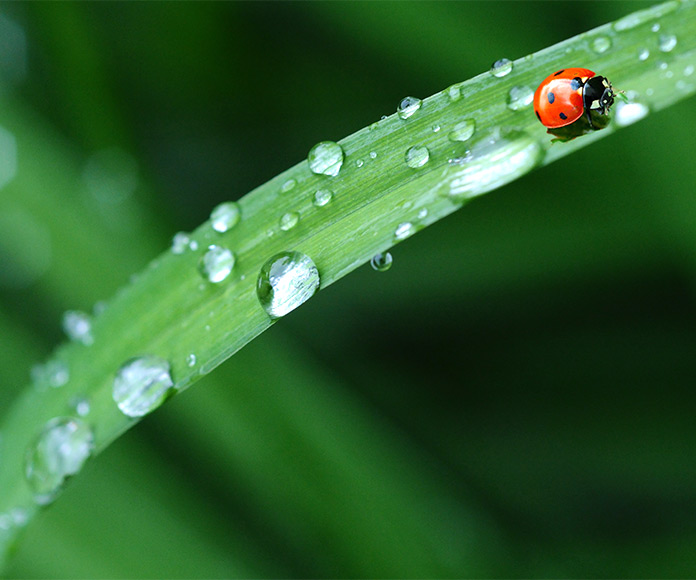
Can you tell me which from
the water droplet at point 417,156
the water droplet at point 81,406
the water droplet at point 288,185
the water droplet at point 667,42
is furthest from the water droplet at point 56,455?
the water droplet at point 667,42

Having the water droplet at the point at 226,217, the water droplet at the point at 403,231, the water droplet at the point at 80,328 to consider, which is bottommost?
the water droplet at the point at 80,328

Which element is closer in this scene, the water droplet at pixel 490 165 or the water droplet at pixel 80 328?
the water droplet at pixel 490 165

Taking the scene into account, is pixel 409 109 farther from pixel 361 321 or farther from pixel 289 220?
pixel 361 321

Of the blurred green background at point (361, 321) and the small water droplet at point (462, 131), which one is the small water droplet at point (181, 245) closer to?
the small water droplet at point (462, 131)

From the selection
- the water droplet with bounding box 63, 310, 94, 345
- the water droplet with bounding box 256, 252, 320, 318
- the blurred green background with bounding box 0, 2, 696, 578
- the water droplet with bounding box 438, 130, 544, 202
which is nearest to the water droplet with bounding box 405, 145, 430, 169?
the water droplet with bounding box 438, 130, 544, 202

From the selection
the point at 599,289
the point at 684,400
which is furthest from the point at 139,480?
the point at 684,400

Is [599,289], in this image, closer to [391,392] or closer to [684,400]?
[684,400]
